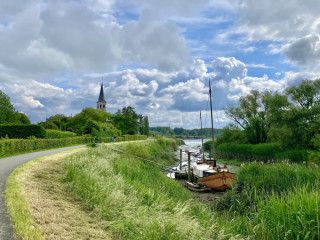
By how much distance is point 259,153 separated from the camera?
36.3 metres

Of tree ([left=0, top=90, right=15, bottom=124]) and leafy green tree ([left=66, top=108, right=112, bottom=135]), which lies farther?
leafy green tree ([left=66, top=108, right=112, bottom=135])

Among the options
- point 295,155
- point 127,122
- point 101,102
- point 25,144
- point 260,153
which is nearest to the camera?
point 25,144

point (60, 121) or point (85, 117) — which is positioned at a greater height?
point (85, 117)

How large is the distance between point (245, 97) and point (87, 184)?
47.0 meters

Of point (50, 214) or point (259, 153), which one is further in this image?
point (259, 153)

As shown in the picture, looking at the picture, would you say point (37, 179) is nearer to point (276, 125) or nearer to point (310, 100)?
point (276, 125)

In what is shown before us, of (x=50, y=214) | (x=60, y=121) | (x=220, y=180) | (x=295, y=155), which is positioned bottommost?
(x=220, y=180)

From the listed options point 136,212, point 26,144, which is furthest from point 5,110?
point 136,212

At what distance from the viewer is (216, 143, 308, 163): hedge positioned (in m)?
30.1

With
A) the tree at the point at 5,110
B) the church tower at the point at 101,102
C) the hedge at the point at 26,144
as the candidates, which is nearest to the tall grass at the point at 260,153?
the hedge at the point at 26,144

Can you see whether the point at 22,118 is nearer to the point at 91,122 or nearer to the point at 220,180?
the point at 91,122

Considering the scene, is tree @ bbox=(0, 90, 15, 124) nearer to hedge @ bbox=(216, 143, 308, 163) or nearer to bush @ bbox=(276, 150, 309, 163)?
hedge @ bbox=(216, 143, 308, 163)

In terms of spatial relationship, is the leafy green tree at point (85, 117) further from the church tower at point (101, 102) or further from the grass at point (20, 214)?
the grass at point (20, 214)

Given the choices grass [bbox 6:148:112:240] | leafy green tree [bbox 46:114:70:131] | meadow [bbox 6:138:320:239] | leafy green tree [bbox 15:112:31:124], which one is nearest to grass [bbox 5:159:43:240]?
grass [bbox 6:148:112:240]
